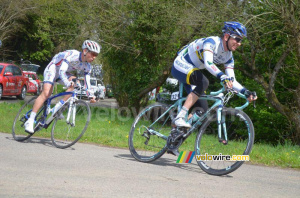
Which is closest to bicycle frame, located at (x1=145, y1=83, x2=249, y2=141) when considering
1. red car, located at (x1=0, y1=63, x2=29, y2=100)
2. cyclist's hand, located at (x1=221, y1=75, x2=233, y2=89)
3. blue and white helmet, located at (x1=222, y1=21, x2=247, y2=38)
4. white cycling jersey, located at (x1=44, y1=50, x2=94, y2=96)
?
cyclist's hand, located at (x1=221, y1=75, x2=233, y2=89)

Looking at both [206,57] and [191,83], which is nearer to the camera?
[206,57]

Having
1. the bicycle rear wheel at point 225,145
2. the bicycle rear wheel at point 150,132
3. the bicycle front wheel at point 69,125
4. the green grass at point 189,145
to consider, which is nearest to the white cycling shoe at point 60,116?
the bicycle front wheel at point 69,125

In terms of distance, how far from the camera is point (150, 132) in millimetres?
7234

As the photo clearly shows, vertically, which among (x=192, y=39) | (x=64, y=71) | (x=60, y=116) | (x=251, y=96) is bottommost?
(x=60, y=116)

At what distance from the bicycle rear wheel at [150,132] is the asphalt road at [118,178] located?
0.19 metres

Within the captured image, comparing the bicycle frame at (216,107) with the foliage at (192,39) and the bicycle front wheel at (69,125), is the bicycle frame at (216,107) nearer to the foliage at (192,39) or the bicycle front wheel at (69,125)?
the bicycle front wheel at (69,125)

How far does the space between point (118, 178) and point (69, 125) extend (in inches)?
121

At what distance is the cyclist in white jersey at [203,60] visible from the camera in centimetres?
618

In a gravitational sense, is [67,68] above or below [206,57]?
below

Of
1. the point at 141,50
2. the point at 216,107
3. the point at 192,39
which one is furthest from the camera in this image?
the point at 141,50

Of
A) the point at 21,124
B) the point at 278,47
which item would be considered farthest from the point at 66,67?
the point at 278,47

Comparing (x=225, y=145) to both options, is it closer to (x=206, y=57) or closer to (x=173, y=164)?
(x=173, y=164)

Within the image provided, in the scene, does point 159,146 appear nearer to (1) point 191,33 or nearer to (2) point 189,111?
(2) point 189,111

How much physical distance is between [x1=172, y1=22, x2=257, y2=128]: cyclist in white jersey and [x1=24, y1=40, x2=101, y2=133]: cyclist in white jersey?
1994mm
